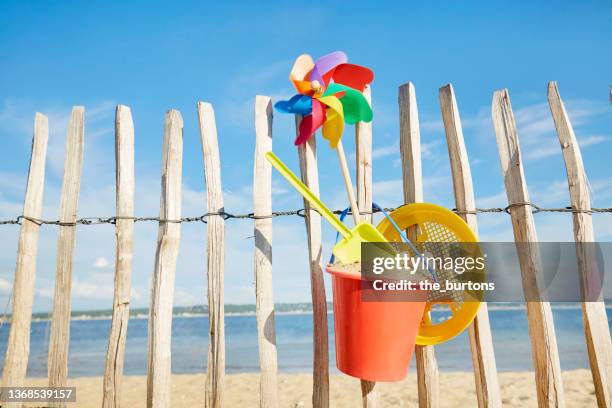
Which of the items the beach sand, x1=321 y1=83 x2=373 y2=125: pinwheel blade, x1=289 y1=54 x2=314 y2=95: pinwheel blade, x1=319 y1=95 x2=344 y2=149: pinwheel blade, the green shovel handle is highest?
x1=289 y1=54 x2=314 y2=95: pinwheel blade

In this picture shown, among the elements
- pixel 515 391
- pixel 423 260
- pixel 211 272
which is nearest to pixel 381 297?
pixel 423 260

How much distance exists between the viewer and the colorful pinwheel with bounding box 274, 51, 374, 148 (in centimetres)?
227

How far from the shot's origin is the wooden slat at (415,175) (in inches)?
87.8

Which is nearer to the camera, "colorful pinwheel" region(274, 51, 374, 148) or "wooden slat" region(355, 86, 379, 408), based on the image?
"colorful pinwheel" region(274, 51, 374, 148)

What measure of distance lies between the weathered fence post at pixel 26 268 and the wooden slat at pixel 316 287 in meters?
1.63

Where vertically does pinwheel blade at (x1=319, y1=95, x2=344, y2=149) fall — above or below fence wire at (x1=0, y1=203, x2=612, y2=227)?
above

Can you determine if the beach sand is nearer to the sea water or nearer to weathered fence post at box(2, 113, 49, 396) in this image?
the sea water

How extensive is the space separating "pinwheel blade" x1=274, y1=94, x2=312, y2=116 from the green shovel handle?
316 millimetres

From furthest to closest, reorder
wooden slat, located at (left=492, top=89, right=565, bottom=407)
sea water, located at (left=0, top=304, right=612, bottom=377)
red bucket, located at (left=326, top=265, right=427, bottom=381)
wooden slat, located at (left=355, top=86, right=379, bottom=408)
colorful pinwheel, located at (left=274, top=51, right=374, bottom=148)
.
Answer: sea water, located at (left=0, top=304, right=612, bottom=377) < wooden slat, located at (left=355, top=86, right=379, bottom=408) < colorful pinwheel, located at (left=274, top=51, right=374, bottom=148) < wooden slat, located at (left=492, top=89, right=565, bottom=407) < red bucket, located at (left=326, top=265, right=427, bottom=381)

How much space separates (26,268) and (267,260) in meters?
1.47

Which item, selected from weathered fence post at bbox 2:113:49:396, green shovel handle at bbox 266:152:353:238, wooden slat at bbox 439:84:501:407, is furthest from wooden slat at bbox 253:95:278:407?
weathered fence post at bbox 2:113:49:396

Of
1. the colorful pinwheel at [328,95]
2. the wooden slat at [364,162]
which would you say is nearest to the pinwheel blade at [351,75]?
the colorful pinwheel at [328,95]

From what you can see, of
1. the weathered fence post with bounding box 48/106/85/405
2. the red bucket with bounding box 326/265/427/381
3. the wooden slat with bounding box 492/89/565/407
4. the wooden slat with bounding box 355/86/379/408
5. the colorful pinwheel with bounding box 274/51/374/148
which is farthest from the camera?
the weathered fence post with bounding box 48/106/85/405

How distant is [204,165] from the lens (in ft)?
8.29
